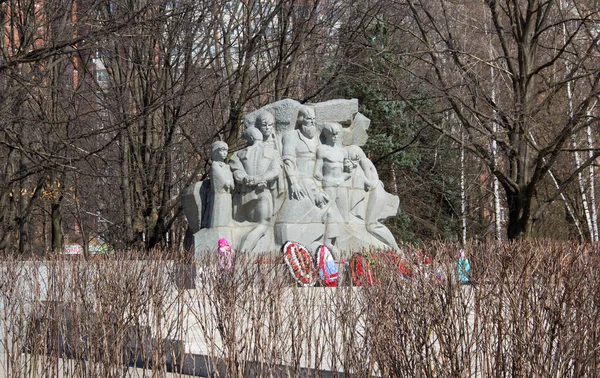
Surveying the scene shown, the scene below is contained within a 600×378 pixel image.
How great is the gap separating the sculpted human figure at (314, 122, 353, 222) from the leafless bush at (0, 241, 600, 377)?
7598 mm

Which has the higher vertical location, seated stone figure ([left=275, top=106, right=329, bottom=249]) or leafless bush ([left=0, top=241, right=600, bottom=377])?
seated stone figure ([left=275, top=106, right=329, bottom=249])

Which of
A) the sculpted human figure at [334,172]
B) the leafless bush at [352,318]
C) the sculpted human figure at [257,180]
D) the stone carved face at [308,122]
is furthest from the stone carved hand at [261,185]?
the leafless bush at [352,318]

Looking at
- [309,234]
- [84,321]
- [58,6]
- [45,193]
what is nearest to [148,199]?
[45,193]

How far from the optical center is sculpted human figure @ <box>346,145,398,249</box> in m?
15.0

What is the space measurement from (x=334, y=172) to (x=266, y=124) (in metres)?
1.42

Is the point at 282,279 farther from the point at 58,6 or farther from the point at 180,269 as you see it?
the point at 58,6

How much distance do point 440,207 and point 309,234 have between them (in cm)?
1412

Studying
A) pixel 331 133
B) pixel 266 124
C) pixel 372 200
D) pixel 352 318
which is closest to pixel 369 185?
pixel 372 200

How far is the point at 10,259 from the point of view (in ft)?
26.4

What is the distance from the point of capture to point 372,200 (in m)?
15.2

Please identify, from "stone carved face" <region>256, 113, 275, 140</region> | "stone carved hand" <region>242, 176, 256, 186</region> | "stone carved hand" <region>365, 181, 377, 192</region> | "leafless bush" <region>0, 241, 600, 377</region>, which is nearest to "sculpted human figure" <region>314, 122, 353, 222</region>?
"stone carved hand" <region>365, 181, 377, 192</region>

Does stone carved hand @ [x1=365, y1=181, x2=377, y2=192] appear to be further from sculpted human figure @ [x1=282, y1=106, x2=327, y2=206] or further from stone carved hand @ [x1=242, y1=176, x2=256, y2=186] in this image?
stone carved hand @ [x1=242, y1=176, x2=256, y2=186]

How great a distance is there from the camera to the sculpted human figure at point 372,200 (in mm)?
14977

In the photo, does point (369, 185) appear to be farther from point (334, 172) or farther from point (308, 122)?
point (308, 122)
